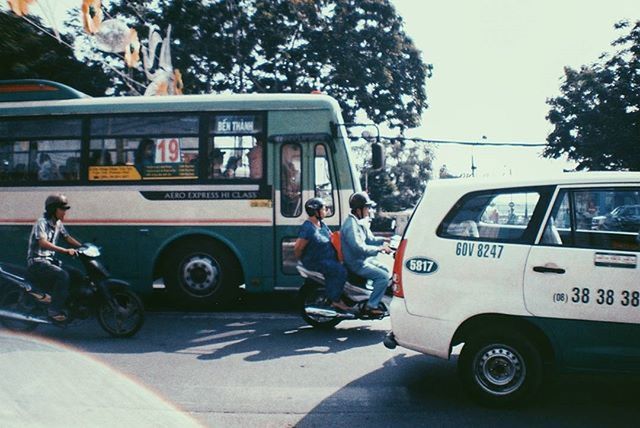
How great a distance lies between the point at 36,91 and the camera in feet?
28.6

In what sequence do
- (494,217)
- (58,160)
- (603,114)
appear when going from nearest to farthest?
1. (494,217)
2. (58,160)
3. (603,114)

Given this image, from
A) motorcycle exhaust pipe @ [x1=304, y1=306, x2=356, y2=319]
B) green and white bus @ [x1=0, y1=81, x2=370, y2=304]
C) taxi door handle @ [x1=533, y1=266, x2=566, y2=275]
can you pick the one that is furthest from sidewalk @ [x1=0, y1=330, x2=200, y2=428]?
taxi door handle @ [x1=533, y1=266, x2=566, y2=275]

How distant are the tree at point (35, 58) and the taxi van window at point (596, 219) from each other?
15.6 m

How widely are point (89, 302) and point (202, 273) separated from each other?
79.6 inches

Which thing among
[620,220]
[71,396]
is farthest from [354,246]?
[71,396]

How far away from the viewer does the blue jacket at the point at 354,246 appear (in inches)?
265

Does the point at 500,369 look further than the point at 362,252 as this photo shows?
No

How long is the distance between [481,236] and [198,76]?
2000 cm

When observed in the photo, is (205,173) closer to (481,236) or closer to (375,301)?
(375,301)

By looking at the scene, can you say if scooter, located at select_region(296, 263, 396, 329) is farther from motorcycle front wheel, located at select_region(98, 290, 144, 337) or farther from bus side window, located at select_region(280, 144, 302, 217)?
motorcycle front wheel, located at select_region(98, 290, 144, 337)

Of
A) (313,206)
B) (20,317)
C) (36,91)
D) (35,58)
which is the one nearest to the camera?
(20,317)

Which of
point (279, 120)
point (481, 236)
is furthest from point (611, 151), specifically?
point (481, 236)

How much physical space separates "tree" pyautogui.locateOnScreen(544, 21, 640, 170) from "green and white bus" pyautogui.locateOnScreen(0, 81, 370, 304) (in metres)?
26.8

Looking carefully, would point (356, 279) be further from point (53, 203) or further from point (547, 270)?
point (53, 203)
